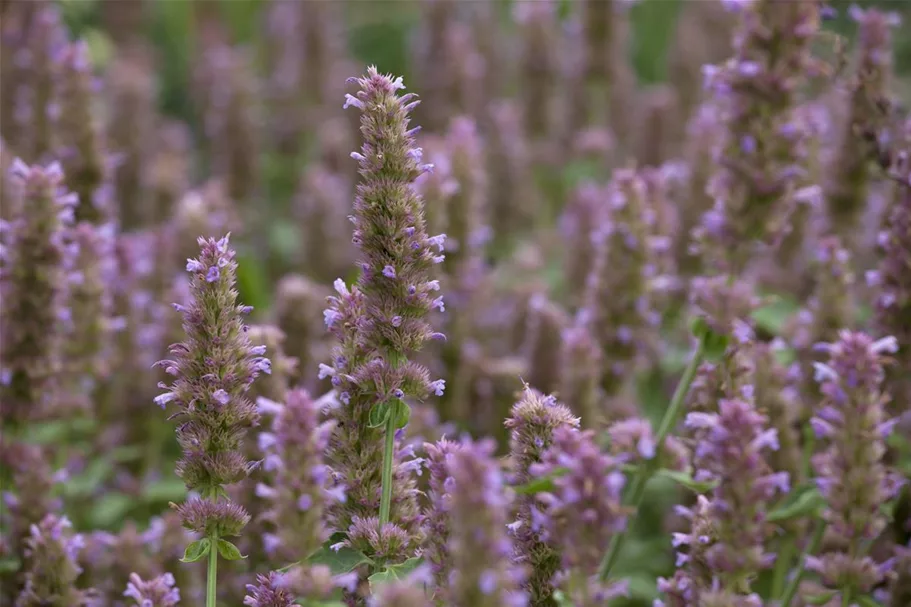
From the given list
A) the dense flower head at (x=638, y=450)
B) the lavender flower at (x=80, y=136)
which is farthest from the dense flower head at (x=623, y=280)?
the lavender flower at (x=80, y=136)

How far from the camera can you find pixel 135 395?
4871 millimetres

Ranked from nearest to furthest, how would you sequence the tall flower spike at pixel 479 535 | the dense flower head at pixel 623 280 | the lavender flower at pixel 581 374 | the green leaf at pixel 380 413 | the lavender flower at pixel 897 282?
the tall flower spike at pixel 479 535 < the green leaf at pixel 380 413 < the lavender flower at pixel 897 282 < the lavender flower at pixel 581 374 < the dense flower head at pixel 623 280

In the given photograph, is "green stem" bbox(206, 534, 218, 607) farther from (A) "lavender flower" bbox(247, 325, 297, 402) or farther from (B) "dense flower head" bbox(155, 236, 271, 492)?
(A) "lavender flower" bbox(247, 325, 297, 402)

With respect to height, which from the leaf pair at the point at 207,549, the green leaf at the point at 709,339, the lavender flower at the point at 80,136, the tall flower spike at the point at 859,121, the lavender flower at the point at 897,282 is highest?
the lavender flower at the point at 80,136

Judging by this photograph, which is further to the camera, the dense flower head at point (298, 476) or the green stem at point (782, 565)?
the green stem at point (782, 565)

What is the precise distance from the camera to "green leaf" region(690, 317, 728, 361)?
3.06 metres

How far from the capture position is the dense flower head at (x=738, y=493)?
2297 mm

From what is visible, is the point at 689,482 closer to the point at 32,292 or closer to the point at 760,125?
the point at 760,125

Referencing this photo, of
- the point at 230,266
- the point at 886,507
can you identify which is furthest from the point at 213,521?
the point at 886,507

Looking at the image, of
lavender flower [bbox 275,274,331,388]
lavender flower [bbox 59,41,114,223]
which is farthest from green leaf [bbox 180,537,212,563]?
lavender flower [bbox 59,41,114,223]

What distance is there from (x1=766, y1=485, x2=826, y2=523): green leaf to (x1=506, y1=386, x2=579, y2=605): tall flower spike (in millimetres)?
787

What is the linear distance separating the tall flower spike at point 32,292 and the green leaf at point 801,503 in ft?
7.27

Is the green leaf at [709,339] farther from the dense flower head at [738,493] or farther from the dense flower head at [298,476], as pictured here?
the dense flower head at [298,476]

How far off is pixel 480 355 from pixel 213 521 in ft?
8.22
